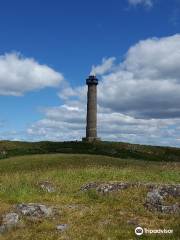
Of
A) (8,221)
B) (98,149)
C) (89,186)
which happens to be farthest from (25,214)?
(98,149)

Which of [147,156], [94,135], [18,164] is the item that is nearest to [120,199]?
[18,164]

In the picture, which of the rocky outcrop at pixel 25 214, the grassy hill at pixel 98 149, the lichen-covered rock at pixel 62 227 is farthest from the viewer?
the grassy hill at pixel 98 149

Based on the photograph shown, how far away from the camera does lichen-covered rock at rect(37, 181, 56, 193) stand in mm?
23919

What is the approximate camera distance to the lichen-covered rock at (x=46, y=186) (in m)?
23.9

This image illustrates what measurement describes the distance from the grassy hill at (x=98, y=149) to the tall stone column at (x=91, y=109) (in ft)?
29.3

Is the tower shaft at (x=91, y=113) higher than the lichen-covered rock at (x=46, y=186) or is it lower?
higher

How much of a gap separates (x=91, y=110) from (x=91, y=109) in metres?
0.30

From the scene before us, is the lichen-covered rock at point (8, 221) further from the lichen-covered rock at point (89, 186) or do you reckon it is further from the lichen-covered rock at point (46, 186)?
the lichen-covered rock at point (89, 186)

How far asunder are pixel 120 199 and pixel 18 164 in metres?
28.8

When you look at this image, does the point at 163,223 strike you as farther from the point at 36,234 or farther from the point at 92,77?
the point at 92,77

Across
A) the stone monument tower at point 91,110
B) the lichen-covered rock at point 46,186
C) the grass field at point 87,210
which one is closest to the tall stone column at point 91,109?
the stone monument tower at point 91,110

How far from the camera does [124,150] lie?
258 ft

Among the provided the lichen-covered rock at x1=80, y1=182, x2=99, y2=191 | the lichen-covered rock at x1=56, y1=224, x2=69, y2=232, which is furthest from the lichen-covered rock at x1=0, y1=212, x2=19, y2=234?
the lichen-covered rock at x1=80, y1=182, x2=99, y2=191

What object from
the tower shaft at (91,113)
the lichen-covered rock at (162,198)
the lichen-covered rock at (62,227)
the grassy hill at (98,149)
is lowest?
the lichen-covered rock at (62,227)
